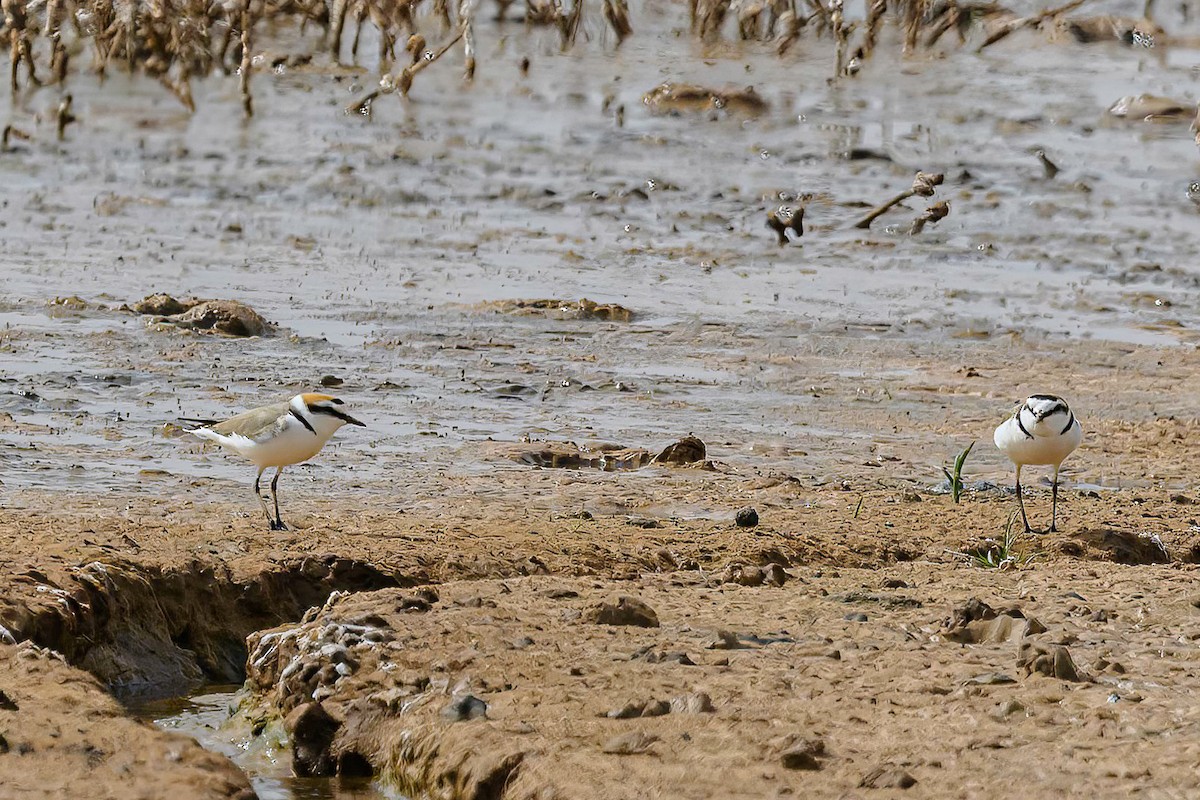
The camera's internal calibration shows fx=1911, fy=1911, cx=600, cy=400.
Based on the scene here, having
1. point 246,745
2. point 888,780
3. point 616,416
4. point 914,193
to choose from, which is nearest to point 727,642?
point 888,780

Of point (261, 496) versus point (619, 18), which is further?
point (619, 18)

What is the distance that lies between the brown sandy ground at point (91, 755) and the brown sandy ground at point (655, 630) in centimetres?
6

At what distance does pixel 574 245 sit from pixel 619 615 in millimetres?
9083

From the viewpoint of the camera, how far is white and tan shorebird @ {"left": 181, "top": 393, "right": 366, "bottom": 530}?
813 cm

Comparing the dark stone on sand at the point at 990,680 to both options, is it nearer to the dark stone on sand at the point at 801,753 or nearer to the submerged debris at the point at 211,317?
the dark stone on sand at the point at 801,753

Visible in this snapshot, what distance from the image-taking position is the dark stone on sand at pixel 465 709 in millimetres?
5551

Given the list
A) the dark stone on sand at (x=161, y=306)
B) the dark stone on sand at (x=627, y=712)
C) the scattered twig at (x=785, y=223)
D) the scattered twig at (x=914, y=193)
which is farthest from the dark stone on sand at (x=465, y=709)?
the scattered twig at (x=785, y=223)

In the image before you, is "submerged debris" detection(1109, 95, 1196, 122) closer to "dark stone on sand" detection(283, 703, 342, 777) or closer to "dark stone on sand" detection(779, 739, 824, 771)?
"dark stone on sand" detection(283, 703, 342, 777)

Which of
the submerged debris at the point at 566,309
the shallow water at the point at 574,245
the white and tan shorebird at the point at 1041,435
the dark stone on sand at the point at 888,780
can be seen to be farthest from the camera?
the submerged debris at the point at 566,309

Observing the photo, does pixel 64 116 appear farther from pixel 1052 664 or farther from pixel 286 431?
pixel 1052 664

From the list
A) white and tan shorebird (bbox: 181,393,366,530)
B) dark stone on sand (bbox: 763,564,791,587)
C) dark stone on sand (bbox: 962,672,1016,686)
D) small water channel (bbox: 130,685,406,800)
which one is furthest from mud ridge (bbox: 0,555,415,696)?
dark stone on sand (bbox: 962,672,1016,686)

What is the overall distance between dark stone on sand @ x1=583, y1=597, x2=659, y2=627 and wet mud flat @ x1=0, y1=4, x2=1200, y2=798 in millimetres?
15

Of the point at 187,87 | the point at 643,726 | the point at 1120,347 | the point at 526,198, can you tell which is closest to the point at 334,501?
the point at 643,726

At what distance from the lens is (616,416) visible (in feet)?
34.4
